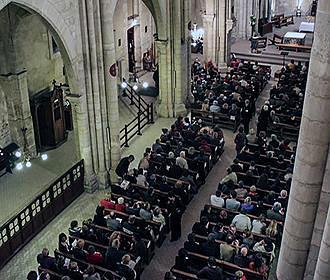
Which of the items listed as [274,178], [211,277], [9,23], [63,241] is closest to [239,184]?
[274,178]

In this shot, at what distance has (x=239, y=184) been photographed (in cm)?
1752

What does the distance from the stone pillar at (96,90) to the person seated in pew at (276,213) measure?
6398 mm

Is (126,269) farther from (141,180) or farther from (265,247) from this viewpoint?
(141,180)

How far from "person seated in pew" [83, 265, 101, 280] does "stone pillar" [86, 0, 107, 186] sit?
635 centimetres

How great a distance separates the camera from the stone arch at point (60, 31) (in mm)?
15453

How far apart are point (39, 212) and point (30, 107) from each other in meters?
5.42

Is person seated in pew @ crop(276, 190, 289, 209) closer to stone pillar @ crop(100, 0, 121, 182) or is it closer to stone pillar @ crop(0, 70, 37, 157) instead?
stone pillar @ crop(100, 0, 121, 182)

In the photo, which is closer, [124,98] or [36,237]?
[36,237]

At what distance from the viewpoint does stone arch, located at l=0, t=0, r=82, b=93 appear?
15.5 metres

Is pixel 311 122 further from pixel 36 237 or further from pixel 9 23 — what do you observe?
pixel 9 23

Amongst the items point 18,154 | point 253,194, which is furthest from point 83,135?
point 253,194

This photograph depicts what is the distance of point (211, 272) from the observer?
1370cm

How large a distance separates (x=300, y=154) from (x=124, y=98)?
1792 centimetres

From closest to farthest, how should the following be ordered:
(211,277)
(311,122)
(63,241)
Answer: (311,122), (211,277), (63,241)
